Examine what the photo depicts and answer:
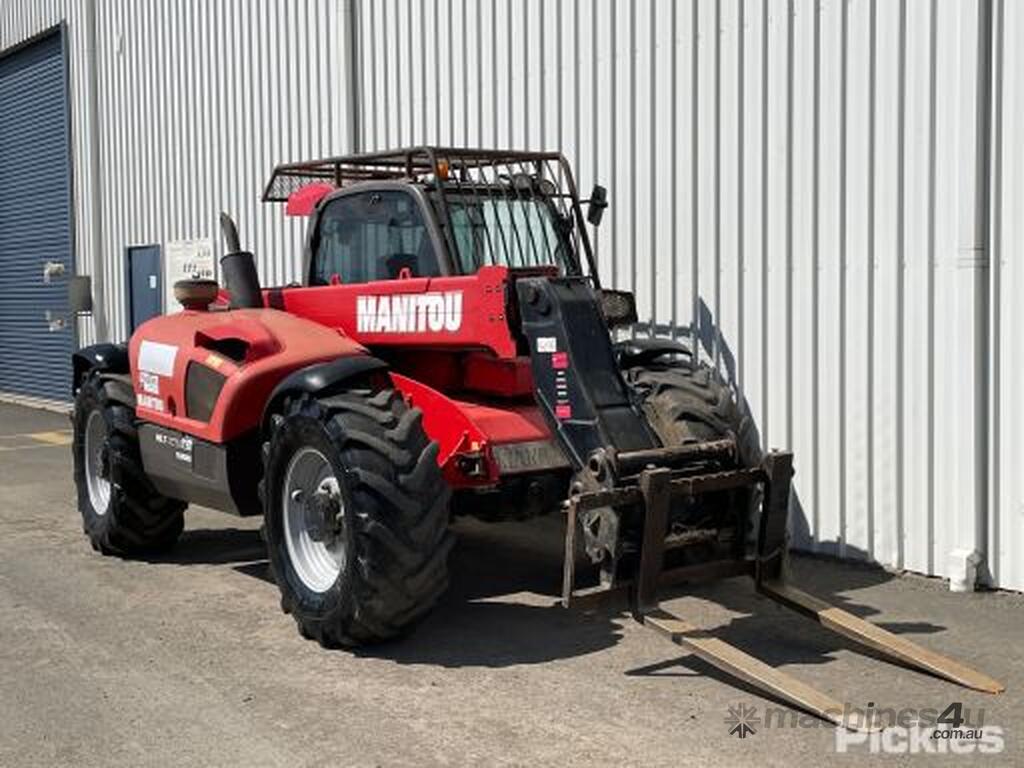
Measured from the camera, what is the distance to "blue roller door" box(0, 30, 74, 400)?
1958 cm

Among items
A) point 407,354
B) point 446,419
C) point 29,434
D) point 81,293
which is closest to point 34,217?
point 81,293

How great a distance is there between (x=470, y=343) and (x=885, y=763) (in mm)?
2892

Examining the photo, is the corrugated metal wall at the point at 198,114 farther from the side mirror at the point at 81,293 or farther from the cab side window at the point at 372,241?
the cab side window at the point at 372,241

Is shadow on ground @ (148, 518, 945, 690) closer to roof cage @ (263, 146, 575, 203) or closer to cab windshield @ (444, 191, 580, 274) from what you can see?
Answer: cab windshield @ (444, 191, 580, 274)

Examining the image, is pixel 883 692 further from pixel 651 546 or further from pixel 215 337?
pixel 215 337

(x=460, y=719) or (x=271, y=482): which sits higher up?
(x=271, y=482)

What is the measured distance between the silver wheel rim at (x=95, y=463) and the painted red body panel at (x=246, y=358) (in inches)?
48.1

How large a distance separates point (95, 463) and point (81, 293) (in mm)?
10490

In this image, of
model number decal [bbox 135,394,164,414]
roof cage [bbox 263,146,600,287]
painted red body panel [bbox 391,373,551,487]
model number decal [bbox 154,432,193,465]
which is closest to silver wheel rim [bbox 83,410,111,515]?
model number decal [bbox 135,394,164,414]

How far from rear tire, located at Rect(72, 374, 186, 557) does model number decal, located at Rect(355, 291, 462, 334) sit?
212cm

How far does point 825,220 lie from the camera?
7.91 metres

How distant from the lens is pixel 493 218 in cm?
694

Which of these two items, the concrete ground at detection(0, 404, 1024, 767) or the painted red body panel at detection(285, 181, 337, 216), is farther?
the painted red body panel at detection(285, 181, 337, 216)

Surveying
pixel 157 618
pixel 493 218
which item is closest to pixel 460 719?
pixel 157 618
